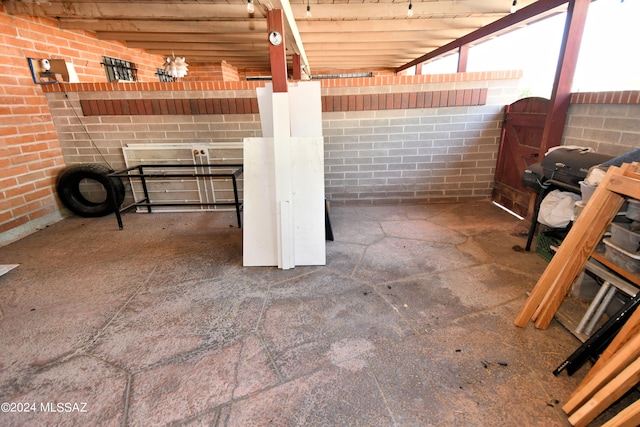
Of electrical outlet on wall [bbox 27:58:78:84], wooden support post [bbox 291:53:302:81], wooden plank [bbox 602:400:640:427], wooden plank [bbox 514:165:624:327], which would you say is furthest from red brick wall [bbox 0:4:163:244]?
wooden plank [bbox 602:400:640:427]

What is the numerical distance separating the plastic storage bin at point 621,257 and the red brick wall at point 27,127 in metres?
5.64

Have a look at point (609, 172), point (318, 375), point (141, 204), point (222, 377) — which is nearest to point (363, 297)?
point (318, 375)

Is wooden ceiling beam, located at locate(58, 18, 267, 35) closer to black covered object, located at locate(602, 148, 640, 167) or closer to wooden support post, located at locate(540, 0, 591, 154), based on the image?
wooden support post, located at locate(540, 0, 591, 154)

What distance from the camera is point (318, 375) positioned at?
1.71 m

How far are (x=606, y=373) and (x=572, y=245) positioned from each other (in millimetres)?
743

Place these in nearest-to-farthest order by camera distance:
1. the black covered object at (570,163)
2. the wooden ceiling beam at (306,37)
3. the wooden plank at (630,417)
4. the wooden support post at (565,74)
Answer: the wooden plank at (630,417)
the black covered object at (570,163)
the wooden support post at (565,74)
the wooden ceiling beam at (306,37)

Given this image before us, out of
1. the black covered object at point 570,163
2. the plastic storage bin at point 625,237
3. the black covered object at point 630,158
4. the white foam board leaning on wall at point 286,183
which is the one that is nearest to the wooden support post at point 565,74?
the black covered object at point 570,163

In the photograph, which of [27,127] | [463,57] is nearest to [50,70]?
[27,127]

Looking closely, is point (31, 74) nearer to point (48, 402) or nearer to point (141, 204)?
point (141, 204)

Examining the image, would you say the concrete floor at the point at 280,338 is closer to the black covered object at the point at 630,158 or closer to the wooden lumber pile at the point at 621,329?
the wooden lumber pile at the point at 621,329

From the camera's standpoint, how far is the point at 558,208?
2.46 metres

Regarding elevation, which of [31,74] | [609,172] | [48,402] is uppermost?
[31,74]

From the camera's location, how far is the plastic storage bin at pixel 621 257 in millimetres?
1680

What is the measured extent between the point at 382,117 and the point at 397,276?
2483 millimetres
